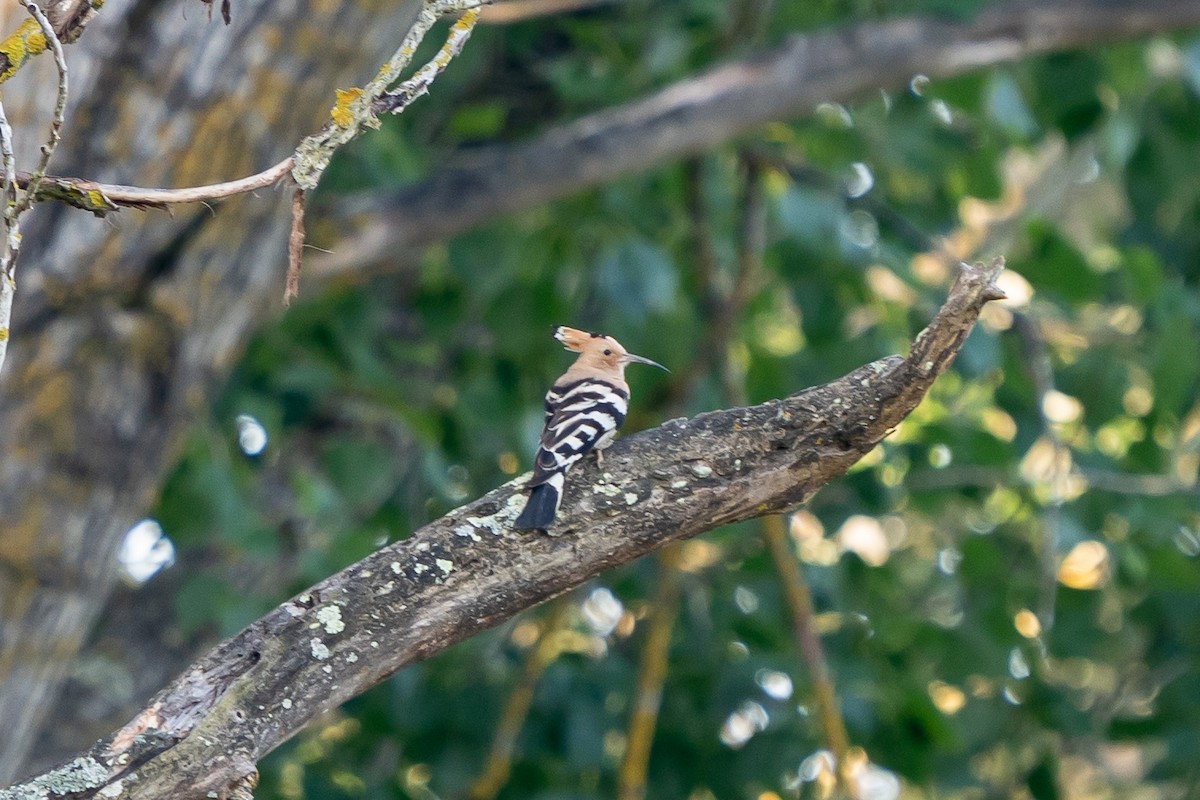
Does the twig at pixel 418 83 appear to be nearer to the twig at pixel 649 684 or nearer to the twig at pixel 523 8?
the twig at pixel 649 684

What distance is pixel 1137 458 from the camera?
543cm

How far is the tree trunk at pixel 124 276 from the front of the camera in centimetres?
387

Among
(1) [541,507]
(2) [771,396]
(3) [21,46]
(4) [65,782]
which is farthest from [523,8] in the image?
(4) [65,782]

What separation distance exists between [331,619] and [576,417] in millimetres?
942

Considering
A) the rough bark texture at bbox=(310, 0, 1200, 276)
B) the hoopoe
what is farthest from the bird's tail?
the rough bark texture at bbox=(310, 0, 1200, 276)

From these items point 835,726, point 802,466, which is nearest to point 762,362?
point 835,726

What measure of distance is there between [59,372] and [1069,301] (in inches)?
137

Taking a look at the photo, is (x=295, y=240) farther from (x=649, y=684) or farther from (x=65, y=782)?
(x=649, y=684)

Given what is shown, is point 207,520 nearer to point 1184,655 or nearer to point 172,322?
point 172,322

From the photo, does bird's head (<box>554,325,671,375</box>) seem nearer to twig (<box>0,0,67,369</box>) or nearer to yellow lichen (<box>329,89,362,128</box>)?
yellow lichen (<box>329,89,362,128</box>)

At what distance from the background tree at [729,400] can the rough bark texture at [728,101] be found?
0.6 inches

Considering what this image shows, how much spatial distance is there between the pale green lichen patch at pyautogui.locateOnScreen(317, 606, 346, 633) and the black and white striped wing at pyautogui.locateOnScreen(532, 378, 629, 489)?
401mm

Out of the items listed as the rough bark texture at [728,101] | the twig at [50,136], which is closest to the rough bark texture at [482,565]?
the twig at [50,136]

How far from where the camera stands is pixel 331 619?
91.0 inches
